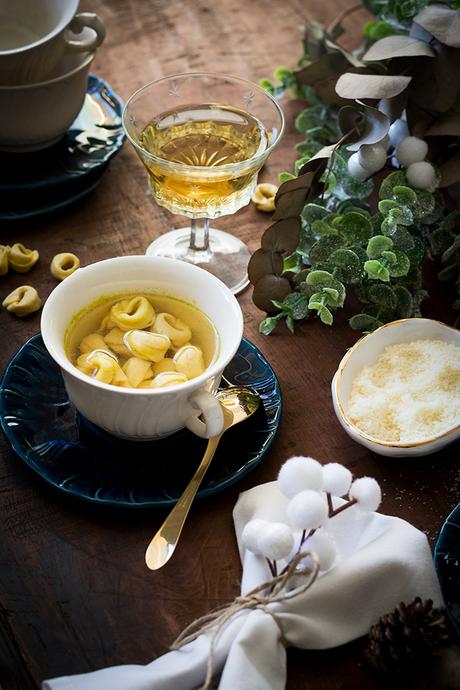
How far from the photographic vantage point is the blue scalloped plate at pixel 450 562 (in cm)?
64

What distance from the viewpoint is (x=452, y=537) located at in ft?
2.22

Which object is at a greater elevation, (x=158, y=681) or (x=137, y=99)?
(x=137, y=99)

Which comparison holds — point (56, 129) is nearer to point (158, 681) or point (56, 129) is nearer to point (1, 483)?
point (1, 483)

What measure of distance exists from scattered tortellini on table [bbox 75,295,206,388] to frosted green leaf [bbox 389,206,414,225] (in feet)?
0.87

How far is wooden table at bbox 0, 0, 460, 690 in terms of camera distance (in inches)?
24.5

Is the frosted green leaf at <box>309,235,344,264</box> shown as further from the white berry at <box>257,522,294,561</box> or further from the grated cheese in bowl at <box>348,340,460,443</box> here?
the white berry at <box>257,522,294,561</box>

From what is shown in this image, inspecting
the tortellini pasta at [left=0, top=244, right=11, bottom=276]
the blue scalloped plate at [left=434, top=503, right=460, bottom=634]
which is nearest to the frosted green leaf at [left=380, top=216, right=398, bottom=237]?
the blue scalloped plate at [left=434, top=503, right=460, bottom=634]

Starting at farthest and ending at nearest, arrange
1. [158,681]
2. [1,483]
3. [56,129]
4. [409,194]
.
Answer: [56,129] → [409,194] → [1,483] → [158,681]

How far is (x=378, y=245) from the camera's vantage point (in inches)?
33.6

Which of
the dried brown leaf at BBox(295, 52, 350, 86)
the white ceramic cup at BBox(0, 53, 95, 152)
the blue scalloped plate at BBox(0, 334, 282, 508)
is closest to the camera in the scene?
the blue scalloped plate at BBox(0, 334, 282, 508)

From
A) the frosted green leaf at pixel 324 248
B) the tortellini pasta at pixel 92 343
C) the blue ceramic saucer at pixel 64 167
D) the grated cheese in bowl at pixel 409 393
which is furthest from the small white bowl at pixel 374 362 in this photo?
the blue ceramic saucer at pixel 64 167

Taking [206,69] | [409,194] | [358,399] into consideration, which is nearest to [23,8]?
[206,69]

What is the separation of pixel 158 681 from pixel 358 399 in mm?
324

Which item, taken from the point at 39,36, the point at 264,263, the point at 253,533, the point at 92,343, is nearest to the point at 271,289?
the point at 264,263
